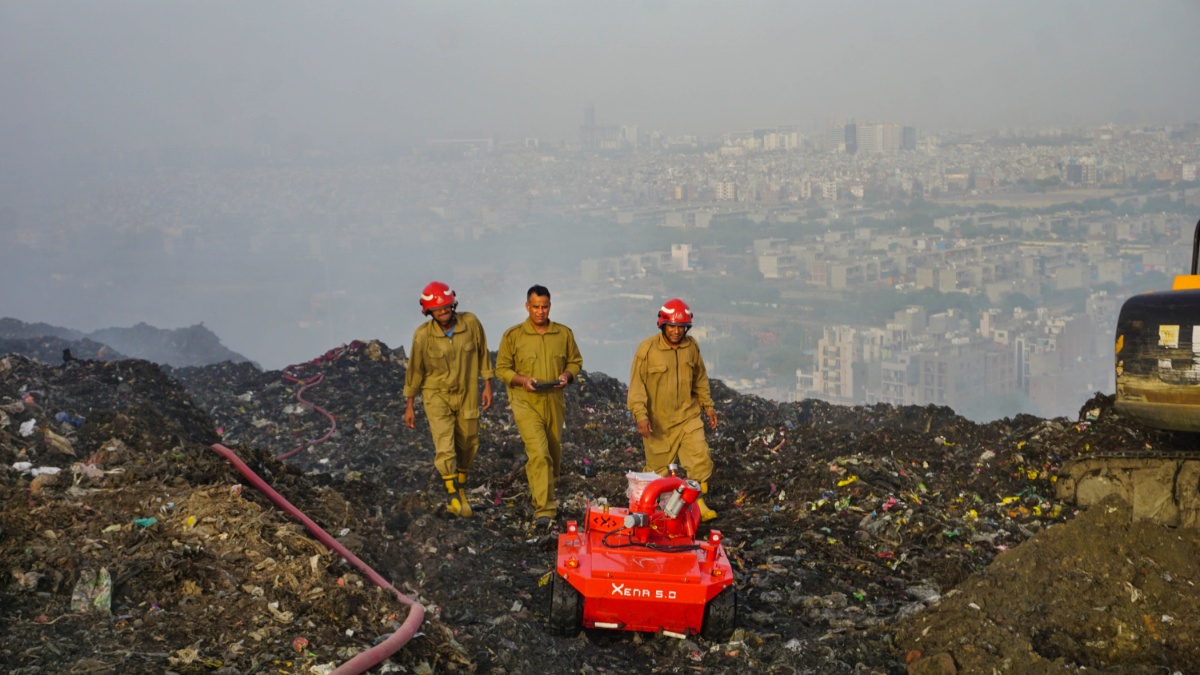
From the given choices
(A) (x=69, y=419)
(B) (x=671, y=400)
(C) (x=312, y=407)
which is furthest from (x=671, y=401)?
(C) (x=312, y=407)

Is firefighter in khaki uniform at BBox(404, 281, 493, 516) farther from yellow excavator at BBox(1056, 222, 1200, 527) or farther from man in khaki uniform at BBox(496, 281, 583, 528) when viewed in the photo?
yellow excavator at BBox(1056, 222, 1200, 527)

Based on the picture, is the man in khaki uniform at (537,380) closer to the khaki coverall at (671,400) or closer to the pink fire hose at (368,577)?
the khaki coverall at (671,400)

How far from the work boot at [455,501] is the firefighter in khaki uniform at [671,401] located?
1.69 metres

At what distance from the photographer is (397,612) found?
23.4ft

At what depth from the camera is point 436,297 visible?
10.0m

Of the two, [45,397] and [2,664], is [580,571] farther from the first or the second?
[45,397]

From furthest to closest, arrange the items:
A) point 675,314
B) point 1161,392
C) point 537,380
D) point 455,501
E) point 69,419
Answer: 1. point 69,419
2. point 455,501
3. point 537,380
4. point 675,314
5. point 1161,392

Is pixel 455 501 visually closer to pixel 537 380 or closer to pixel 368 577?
pixel 537 380

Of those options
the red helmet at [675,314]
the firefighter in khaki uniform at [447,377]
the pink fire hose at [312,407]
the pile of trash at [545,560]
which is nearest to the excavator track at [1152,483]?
the pile of trash at [545,560]

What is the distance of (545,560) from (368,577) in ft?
6.31

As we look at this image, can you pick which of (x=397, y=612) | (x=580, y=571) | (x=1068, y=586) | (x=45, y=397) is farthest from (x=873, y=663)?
(x=45, y=397)

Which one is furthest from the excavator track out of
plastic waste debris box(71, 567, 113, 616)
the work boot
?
plastic waste debris box(71, 567, 113, 616)

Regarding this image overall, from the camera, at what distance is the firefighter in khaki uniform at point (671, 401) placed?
387 inches

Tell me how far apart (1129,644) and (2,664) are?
6217 millimetres
